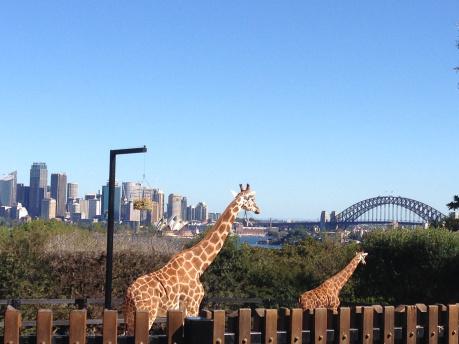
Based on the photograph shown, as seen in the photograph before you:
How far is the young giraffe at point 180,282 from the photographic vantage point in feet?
30.6

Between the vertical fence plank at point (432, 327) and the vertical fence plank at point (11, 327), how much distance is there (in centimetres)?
342

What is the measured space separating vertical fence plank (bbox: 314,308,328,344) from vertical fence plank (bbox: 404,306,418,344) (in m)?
0.87

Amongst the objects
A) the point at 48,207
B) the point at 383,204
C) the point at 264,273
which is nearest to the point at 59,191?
the point at 48,207

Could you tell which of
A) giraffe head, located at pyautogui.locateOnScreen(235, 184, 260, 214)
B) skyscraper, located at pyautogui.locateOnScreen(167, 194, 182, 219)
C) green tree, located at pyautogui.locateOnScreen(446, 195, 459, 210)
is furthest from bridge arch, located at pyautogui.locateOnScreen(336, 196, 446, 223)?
giraffe head, located at pyautogui.locateOnScreen(235, 184, 260, 214)

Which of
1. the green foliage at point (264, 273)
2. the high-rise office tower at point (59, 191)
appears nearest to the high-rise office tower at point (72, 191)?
the high-rise office tower at point (59, 191)

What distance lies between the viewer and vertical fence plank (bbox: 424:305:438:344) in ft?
21.5

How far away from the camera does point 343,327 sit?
20.0 ft

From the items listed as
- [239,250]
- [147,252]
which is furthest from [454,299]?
[147,252]

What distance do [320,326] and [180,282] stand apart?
3.84m

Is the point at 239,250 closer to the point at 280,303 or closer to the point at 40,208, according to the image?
the point at 280,303

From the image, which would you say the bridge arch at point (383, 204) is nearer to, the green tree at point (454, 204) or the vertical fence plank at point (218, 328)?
the green tree at point (454, 204)

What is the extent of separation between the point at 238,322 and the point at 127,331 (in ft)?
11.2

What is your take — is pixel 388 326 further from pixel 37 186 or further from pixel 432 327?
pixel 37 186

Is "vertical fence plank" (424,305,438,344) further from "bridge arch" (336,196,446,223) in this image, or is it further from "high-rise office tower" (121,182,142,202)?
"bridge arch" (336,196,446,223)
